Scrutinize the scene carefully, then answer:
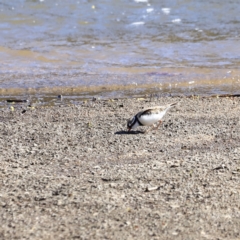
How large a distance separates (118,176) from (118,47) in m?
8.57

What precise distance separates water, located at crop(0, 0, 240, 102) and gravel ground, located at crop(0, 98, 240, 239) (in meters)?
2.28

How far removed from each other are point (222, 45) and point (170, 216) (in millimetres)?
9737

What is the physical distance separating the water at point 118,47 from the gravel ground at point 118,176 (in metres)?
2.28

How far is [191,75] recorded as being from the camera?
11508 mm

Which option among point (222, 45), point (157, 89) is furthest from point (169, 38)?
point (157, 89)

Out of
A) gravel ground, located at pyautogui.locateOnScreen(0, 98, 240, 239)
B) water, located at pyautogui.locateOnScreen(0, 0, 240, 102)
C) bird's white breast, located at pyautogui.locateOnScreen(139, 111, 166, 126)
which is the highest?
water, located at pyautogui.locateOnScreen(0, 0, 240, 102)

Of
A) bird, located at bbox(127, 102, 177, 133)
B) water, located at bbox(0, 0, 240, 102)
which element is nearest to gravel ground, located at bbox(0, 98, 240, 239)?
bird, located at bbox(127, 102, 177, 133)

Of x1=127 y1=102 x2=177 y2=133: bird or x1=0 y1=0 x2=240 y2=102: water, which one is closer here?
x1=127 y1=102 x2=177 y2=133: bird

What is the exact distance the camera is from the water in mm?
10844

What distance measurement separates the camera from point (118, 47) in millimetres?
14086

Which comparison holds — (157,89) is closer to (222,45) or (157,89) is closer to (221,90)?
(221,90)

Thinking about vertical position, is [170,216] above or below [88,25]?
below

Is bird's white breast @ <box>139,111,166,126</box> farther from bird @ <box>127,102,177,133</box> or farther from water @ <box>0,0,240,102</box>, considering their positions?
water @ <box>0,0,240,102</box>

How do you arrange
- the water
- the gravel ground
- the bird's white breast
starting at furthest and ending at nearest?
the water
the bird's white breast
the gravel ground
